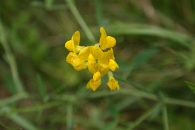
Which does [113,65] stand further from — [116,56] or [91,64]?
[116,56]

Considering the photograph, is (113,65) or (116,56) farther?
(116,56)

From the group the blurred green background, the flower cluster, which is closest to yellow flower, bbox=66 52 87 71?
the flower cluster

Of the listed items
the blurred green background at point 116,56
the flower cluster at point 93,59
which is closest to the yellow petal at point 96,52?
the flower cluster at point 93,59

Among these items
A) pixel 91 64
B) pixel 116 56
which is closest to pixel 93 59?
pixel 91 64

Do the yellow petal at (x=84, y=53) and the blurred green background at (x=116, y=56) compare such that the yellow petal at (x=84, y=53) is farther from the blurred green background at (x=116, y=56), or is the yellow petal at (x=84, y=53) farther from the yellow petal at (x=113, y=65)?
the blurred green background at (x=116, y=56)

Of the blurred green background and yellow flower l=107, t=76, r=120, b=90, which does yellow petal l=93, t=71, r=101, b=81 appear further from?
the blurred green background

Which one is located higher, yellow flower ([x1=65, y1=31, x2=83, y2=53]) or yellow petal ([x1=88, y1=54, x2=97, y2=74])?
yellow flower ([x1=65, y1=31, x2=83, y2=53])

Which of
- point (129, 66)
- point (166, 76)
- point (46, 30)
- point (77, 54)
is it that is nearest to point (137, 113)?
point (166, 76)

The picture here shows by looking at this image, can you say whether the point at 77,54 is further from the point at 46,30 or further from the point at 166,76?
the point at 46,30

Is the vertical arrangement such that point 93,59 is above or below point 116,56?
below
